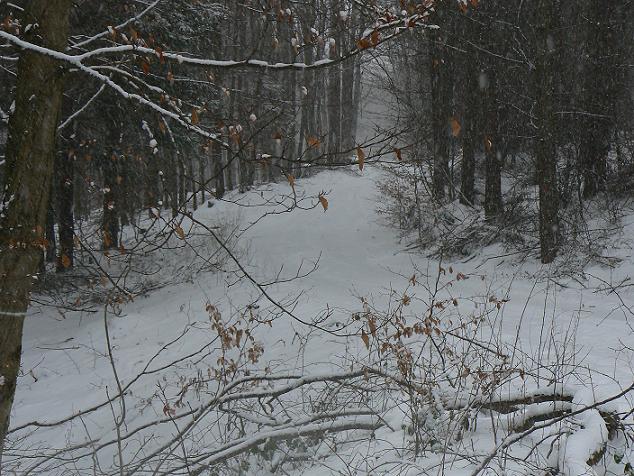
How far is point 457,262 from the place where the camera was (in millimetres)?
12719

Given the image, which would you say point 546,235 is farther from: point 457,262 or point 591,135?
point 591,135

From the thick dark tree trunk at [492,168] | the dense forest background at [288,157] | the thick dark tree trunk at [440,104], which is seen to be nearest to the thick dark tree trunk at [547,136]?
Answer: the dense forest background at [288,157]

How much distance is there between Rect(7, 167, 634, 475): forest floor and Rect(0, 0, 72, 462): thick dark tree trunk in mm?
1022

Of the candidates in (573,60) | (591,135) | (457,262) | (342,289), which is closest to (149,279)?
(342,289)

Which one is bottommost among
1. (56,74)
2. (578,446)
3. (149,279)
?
(149,279)

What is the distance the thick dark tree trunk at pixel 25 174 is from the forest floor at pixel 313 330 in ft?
3.35

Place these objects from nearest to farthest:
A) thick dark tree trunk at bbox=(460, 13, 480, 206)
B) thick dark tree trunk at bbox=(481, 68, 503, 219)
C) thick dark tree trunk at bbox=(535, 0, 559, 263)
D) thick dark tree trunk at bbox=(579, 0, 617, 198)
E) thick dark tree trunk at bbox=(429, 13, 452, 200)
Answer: thick dark tree trunk at bbox=(535, 0, 559, 263), thick dark tree trunk at bbox=(579, 0, 617, 198), thick dark tree trunk at bbox=(481, 68, 503, 219), thick dark tree trunk at bbox=(460, 13, 480, 206), thick dark tree trunk at bbox=(429, 13, 452, 200)

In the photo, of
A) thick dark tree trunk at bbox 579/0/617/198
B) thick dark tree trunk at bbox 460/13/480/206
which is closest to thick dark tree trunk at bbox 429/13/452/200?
thick dark tree trunk at bbox 460/13/480/206

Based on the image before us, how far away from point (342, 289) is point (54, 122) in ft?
25.5

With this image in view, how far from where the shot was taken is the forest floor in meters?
5.77

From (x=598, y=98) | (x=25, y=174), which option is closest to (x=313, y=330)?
(x=25, y=174)

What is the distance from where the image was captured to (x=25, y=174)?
142 inches

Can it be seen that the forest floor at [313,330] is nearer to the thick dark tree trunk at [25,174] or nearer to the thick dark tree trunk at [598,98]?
the thick dark tree trunk at [25,174]

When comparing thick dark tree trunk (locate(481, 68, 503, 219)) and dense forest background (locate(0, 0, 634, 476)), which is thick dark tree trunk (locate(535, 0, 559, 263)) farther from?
thick dark tree trunk (locate(481, 68, 503, 219))
